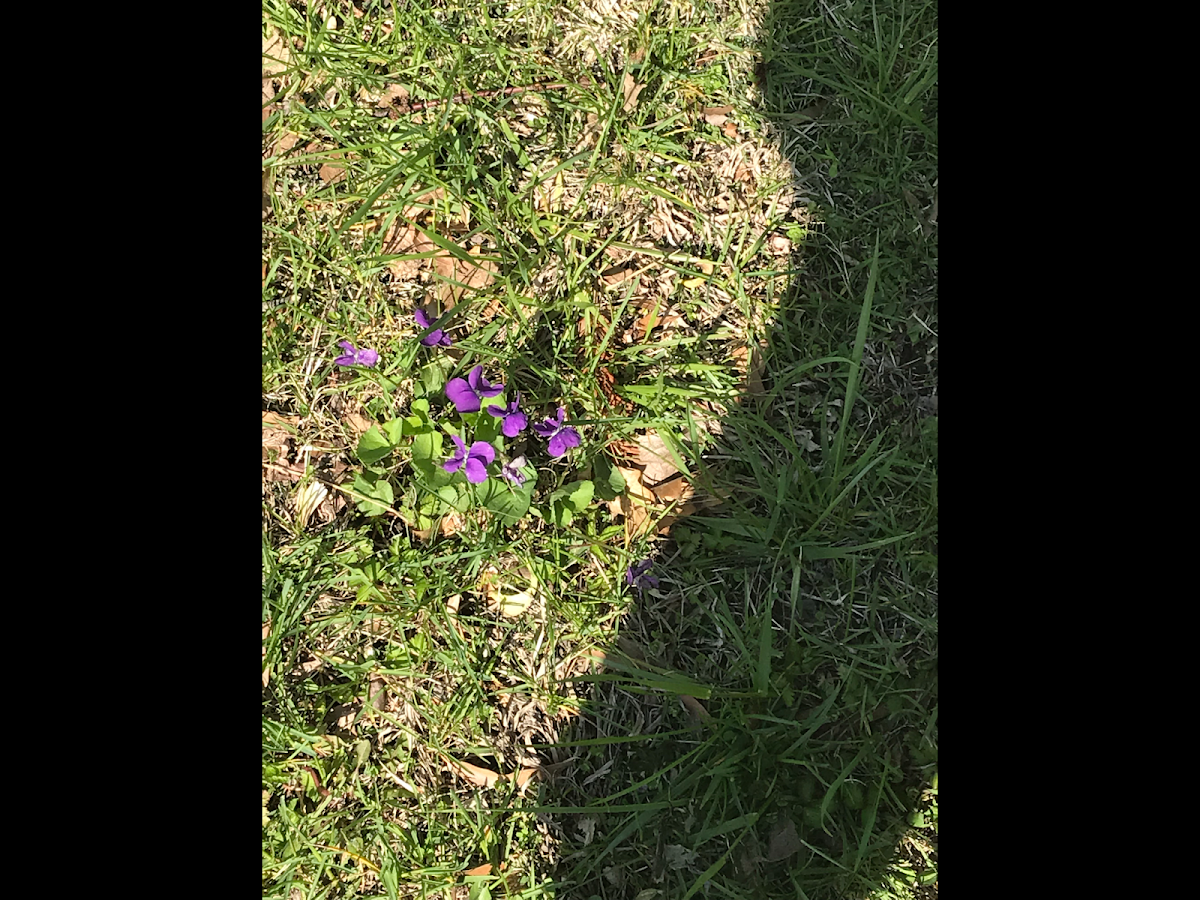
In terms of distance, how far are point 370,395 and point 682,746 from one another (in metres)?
1.41

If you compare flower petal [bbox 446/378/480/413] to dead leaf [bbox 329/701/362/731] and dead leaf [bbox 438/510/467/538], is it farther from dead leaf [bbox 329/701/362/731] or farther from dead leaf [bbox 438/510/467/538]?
dead leaf [bbox 329/701/362/731]

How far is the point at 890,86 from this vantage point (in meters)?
2.91

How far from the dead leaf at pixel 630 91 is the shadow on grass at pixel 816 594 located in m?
0.40

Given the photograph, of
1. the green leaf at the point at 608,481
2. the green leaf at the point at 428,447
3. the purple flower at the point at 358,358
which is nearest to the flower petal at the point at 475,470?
the green leaf at the point at 428,447

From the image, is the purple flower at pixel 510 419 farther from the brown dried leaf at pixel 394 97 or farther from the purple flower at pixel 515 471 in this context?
the brown dried leaf at pixel 394 97

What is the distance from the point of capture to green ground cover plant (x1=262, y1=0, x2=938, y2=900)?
2703 millimetres

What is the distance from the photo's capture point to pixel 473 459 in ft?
8.80

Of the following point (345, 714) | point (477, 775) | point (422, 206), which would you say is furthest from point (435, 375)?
point (477, 775)

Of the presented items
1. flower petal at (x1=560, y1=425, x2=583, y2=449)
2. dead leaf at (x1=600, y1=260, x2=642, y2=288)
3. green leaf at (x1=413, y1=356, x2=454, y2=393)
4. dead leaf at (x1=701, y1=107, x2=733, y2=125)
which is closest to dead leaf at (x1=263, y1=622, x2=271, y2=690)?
green leaf at (x1=413, y1=356, x2=454, y2=393)

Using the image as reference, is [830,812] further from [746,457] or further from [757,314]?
[757,314]

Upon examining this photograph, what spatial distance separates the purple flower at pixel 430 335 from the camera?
280cm

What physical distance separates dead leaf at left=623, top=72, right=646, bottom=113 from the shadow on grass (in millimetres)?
401

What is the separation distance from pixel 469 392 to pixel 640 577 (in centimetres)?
75
